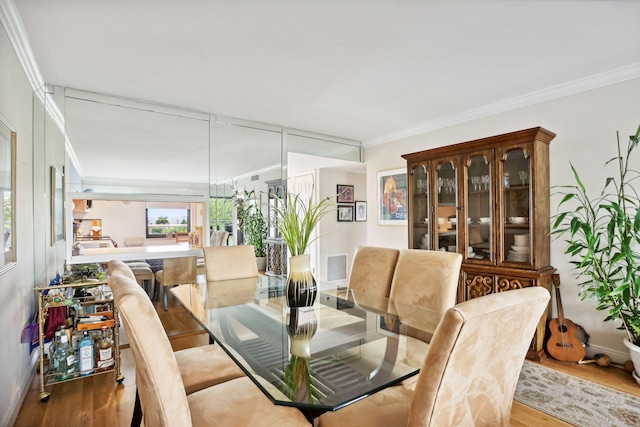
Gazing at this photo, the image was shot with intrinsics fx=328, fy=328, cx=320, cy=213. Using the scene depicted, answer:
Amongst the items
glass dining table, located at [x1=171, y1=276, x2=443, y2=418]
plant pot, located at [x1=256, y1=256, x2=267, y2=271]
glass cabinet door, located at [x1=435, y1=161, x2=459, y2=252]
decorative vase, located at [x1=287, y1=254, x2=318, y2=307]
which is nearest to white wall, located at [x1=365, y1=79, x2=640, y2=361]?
glass cabinet door, located at [x1=435, y1=161, x2=459, y2=252]

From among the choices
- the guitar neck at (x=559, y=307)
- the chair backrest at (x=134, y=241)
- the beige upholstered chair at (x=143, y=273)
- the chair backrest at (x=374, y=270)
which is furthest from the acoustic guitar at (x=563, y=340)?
the chair backrest at (x=134, y=241)

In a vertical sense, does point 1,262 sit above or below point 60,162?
below

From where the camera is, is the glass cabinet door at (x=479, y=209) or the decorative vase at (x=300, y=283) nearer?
the decorative vase at (x=300, y=283)

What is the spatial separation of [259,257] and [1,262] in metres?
2.40

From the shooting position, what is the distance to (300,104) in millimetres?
3369

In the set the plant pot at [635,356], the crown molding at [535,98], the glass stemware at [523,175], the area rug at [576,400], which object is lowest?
the area rug at [576,400]

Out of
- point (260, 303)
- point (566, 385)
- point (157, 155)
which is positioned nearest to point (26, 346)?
point (260, 303)

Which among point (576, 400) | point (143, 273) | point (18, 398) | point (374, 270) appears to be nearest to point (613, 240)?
point (576, 400)

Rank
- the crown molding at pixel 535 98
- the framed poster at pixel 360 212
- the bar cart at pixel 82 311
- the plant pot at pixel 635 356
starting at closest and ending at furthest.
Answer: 1. the bar cart at pixel 82 311
2. the plant pot at pixel 635 356
3. the crown molding at pixel 535 98
4. the framed poster at pixel 360 212

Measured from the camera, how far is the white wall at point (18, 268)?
1.85m

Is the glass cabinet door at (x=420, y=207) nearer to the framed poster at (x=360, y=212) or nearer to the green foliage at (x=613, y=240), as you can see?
the green foliage at (x=613, y=240)

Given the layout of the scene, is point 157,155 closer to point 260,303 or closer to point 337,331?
point 260,303

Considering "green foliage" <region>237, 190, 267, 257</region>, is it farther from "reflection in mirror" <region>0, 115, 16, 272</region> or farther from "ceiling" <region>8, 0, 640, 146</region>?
"reflection in mirror" <region>0, 115, 16, 272</region>

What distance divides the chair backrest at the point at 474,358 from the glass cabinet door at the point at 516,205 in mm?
2085
